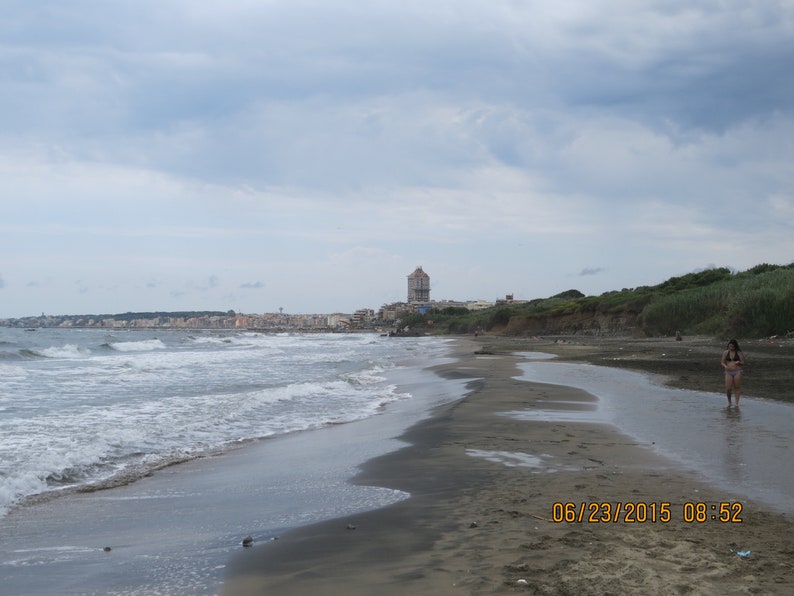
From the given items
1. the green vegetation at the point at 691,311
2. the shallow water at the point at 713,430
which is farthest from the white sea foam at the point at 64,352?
the green vegetation at the point at 691,311

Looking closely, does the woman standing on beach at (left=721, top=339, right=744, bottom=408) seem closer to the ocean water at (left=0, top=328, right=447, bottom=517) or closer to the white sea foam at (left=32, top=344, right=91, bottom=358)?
the ocean water at (left=0, top=328, right=447, bottom=517)

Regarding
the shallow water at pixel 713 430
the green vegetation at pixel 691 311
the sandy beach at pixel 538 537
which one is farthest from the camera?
the green vegetation at pixel 691 311

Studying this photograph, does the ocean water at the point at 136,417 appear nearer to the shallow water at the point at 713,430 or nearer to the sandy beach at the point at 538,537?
the sandy beach at the point at 538,537

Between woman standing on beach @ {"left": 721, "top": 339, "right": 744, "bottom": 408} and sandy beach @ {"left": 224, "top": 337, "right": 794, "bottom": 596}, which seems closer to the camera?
sandy beach @ {"left": 224, "top": 337, "right": 794, "bottom": 596}

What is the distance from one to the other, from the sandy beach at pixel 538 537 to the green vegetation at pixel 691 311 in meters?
28.9

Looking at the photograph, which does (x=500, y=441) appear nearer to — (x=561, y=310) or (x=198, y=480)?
(x=198, y=480)

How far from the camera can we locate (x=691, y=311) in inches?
1839

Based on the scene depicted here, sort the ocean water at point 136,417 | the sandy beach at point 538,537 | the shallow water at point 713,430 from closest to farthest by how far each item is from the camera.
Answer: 1. the sandy beach at point 538,537
2. the shallow water at point 713,430
3. the ocean water at point 136,417

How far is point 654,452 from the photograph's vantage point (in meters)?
8.12

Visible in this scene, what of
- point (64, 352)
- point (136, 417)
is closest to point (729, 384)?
point (136, 417)

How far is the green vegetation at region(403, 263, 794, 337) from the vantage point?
1281 inches

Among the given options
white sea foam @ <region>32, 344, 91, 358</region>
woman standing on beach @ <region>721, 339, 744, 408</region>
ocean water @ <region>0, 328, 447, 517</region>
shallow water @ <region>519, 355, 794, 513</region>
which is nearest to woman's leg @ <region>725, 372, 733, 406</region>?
woman standing on beach @ <region>721, 339, 744, 408</region>

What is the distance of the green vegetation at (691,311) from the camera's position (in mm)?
32531

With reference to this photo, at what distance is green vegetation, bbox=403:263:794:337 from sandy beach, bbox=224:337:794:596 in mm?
28901
